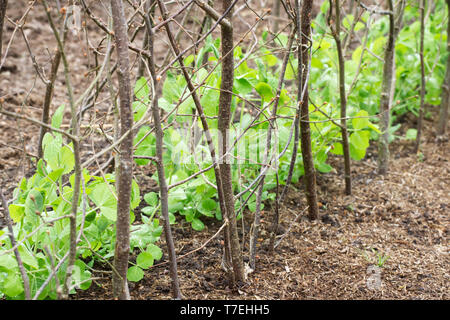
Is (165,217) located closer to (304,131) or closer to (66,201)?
(66,201)

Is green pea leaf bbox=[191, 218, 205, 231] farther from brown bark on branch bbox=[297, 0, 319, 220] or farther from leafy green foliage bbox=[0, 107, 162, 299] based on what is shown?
brown bark on branch bbox=[297, 0, 319, 220]

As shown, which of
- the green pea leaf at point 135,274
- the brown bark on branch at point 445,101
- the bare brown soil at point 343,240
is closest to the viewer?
the green pea leaf at point 135,274

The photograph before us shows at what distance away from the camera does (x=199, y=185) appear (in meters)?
2.43

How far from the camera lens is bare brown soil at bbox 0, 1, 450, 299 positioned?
2211mm

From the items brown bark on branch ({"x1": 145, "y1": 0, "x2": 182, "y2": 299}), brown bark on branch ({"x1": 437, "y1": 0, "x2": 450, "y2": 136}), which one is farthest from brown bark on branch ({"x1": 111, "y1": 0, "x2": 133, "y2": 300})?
brown bark on branch ({"x1": 437, "y1": 0, "x2": 450, "y2": 136})

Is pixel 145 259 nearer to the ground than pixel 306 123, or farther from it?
nearer to the ground

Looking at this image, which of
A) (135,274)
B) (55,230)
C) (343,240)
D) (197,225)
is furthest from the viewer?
(343,240)

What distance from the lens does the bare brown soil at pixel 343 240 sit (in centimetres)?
221

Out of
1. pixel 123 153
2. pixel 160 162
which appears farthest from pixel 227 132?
pixel 123 153

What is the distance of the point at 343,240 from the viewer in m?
2.66

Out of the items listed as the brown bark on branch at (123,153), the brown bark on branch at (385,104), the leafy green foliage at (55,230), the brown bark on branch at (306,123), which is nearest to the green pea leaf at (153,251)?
the leafy green foliage at (55,230)

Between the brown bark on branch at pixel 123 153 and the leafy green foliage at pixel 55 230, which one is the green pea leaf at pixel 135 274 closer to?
the leafy green foliage at pixel 55 230

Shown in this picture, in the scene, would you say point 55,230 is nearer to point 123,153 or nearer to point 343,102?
point 123,153

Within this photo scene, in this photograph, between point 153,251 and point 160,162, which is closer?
point 160,162
